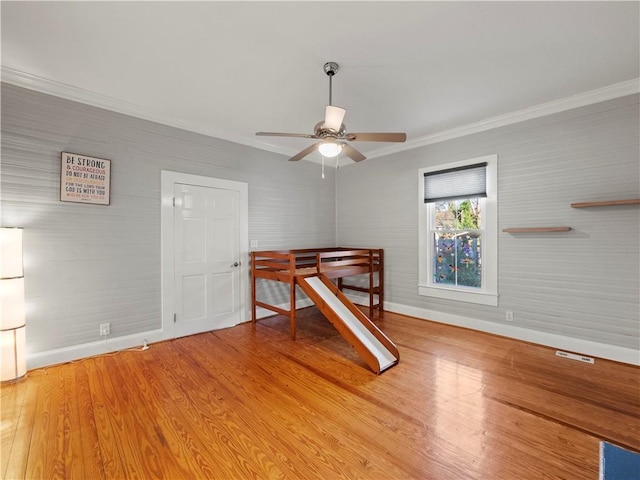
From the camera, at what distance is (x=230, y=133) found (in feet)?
13.1

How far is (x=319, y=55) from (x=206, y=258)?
2829 millimetres

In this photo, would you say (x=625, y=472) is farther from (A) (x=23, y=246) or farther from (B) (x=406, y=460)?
(A) (x=23, y=246)

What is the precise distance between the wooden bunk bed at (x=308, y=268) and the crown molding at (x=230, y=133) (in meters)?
1.82

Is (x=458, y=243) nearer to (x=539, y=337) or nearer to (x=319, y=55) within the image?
(x=539, y=337)

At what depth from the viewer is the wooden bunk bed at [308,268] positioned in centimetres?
358

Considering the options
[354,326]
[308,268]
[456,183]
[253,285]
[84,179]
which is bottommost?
[354,326]

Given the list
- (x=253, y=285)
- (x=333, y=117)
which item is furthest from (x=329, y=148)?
(x=253, y=285)

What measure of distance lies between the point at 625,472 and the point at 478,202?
299 centimetres

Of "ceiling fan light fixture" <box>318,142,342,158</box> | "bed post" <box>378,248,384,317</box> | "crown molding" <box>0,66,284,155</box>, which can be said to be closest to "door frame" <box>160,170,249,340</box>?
"crown molding" <box>0,66,284,155</box>

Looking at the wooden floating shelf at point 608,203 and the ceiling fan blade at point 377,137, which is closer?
the ceiling fan blade at point 377,137

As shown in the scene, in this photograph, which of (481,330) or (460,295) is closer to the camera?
(481,330)

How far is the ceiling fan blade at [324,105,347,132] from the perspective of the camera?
214cm

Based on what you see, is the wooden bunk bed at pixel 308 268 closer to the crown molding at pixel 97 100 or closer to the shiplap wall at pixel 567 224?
the shiplap wall at pixel 567 224

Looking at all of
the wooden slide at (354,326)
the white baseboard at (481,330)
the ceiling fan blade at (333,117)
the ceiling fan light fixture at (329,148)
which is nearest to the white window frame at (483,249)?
the white baseboard at (481,330)
